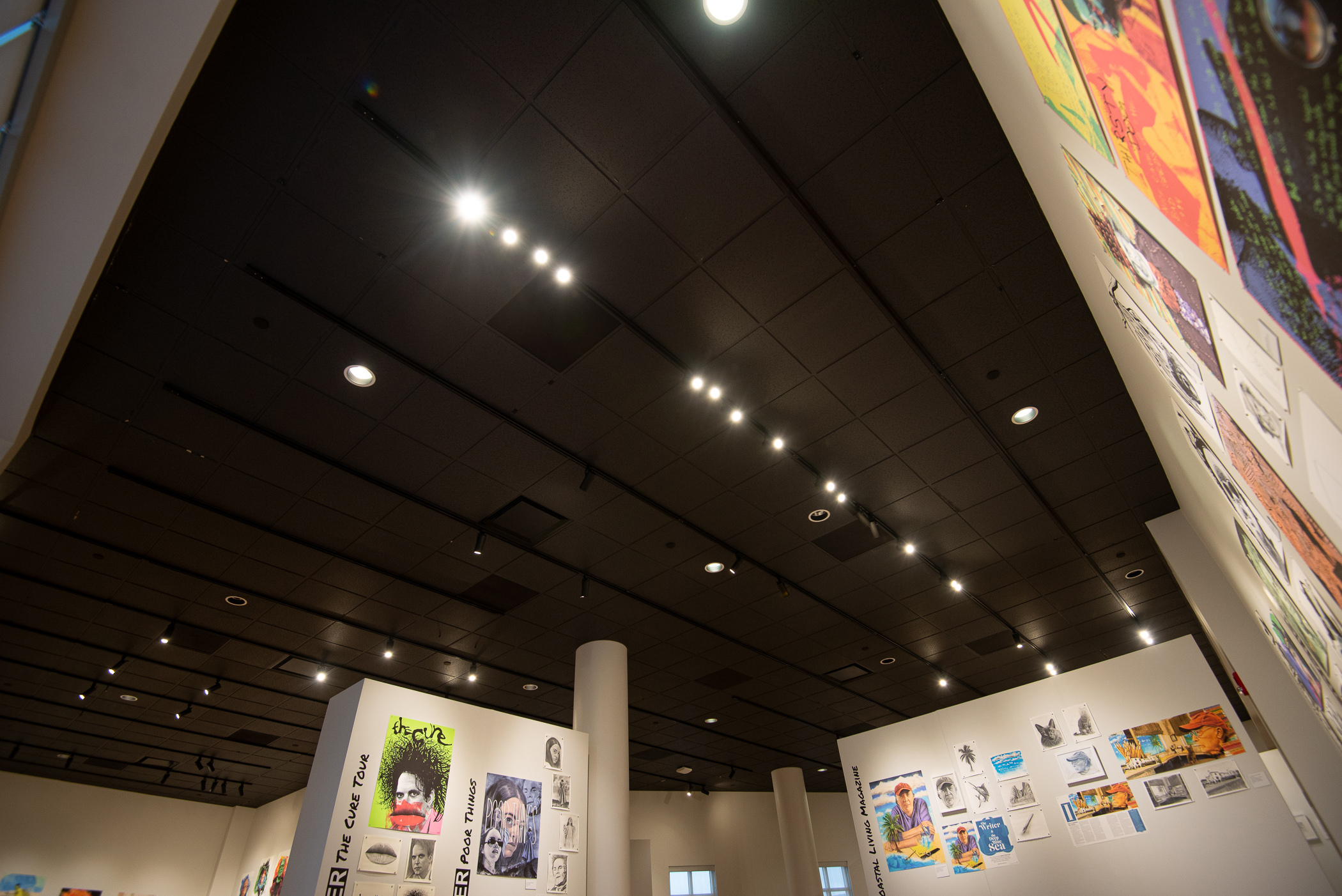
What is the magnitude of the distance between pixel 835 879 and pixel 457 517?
14.6 meters

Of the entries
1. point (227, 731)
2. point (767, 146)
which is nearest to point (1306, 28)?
point (767, 146)

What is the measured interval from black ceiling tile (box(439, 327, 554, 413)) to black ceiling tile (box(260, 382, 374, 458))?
34.0 inches

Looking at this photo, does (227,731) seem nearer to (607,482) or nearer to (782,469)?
(607,482)

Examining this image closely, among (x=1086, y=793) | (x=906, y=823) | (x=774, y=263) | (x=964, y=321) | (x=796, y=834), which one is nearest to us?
(x=774, y=263)

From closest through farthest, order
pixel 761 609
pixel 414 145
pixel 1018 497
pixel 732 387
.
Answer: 1. pixel 414 145
2. pixel 732 387
3. pixel 1018 497
4. pixel 761 609

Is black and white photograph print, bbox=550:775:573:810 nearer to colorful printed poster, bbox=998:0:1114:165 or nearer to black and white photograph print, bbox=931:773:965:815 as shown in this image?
black and white photograph print, bbox=931:773:965:815

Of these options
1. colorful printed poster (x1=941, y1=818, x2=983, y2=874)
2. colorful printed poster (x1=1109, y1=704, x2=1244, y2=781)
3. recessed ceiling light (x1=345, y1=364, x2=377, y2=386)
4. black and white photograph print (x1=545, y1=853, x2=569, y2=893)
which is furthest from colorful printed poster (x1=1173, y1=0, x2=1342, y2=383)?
colorful printed poster (x1=941, y1=818, x2=983, y2=874)

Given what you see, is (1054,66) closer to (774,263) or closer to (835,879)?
(774,263)

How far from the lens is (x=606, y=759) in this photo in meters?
7.37

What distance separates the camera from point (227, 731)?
428 inches

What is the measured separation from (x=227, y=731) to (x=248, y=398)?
28.6 feet

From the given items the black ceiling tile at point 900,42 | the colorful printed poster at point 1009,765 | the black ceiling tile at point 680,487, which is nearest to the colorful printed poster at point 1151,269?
the black ceiling tile at point 900,42

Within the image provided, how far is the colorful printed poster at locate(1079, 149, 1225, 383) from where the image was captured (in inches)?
59.8

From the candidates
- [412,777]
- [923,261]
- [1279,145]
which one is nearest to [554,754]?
[412,777]
